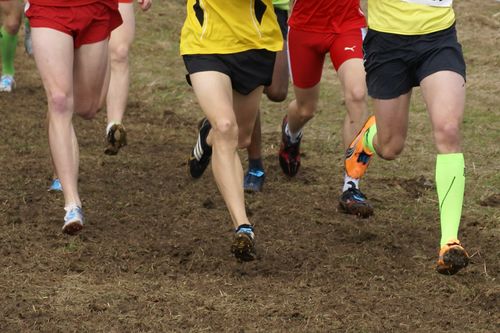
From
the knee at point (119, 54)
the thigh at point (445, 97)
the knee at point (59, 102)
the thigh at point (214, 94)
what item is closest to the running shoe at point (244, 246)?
the thigh at point (214, 94)

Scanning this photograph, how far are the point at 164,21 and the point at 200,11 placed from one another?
29.6ft

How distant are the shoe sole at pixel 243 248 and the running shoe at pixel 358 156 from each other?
72.0 inches

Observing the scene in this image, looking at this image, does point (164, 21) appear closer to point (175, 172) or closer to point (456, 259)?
point (175, 172)

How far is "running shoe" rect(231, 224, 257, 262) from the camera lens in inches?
271

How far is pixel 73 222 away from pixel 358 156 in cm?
225

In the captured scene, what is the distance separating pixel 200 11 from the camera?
736 centimetres

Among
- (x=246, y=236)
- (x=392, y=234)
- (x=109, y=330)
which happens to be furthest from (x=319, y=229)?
(x=109, y=330)

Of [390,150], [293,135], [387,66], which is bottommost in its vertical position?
[293,135]

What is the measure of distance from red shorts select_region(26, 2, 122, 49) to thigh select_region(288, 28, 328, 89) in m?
1.49

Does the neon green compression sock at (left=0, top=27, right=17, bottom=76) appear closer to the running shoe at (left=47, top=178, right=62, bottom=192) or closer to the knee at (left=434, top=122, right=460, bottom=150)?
the running shoe at (left=47, top=178, right=62, bottom=192)

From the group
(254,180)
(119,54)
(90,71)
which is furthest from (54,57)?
(254,180)

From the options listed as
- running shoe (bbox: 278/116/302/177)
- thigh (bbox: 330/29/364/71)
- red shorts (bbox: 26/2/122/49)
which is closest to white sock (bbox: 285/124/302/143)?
running shoe (bbox: 278/116/302/177)

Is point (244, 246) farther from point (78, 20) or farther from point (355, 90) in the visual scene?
point (355, 90)

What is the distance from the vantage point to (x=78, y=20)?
754 cm
